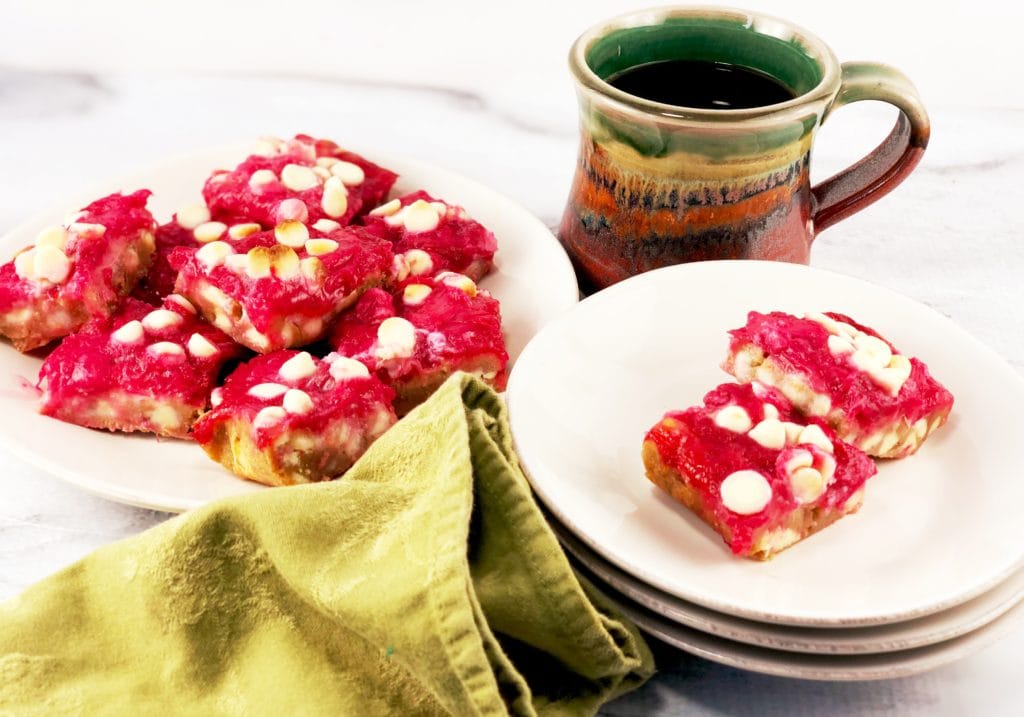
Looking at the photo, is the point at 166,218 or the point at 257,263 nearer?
the point at 257,263

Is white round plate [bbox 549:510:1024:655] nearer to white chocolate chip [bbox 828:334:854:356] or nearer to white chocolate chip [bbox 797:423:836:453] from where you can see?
white chocolate chip [bbox 797:423:836:453]

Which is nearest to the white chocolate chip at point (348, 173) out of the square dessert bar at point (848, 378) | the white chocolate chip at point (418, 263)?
the white chocolate chip at point (418, 263)

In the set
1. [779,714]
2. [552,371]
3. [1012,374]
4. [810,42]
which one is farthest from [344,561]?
[810,42]

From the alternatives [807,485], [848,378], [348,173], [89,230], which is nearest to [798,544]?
[807,485]

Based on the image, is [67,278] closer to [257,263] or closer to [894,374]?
[257,263]

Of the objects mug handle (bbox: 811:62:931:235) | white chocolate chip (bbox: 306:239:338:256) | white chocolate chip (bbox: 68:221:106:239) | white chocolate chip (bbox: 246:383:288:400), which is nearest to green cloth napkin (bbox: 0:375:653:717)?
white chocolate chip (bbox: 246:383:288:400)

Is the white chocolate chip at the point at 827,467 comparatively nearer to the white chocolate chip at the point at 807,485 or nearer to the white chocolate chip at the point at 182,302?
the white chocolate chip at the point at 807,485
